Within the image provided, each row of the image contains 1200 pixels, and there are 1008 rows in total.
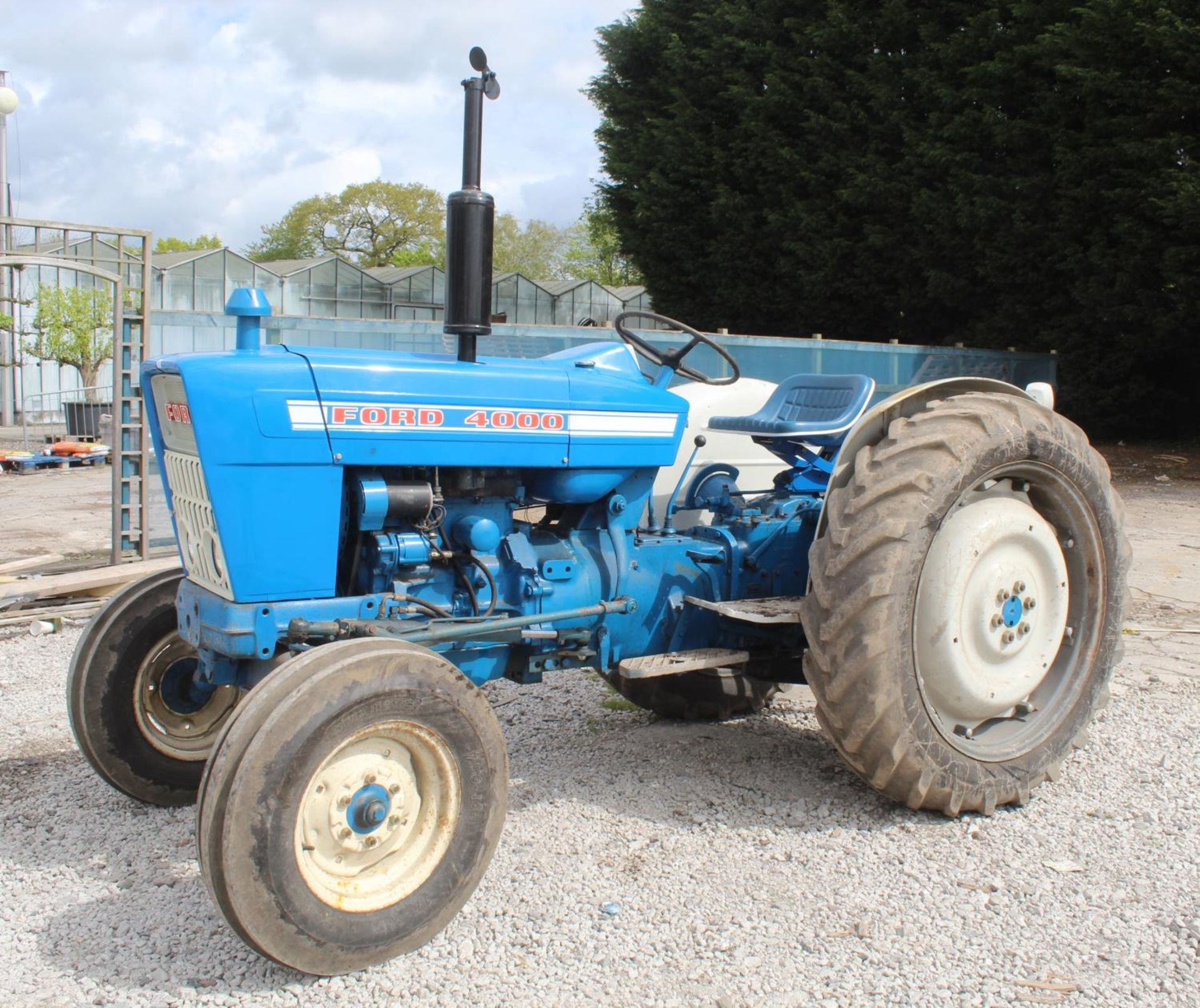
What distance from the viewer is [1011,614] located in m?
3.71

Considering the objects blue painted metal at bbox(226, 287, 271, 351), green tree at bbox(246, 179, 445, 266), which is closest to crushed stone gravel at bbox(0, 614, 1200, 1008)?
blue painted metal at bbox(226, 287, 271, 351)

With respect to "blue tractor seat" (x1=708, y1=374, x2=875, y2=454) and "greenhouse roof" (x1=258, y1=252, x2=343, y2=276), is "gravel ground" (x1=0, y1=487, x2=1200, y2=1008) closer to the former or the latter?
"blue tractor seat" (x1=708, y1=374, x2=875, y2=454)

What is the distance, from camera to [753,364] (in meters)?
13.6

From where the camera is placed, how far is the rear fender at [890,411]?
11.9ft

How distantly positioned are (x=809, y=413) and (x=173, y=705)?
250 centimetres

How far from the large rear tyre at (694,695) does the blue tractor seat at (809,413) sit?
3.09 feet

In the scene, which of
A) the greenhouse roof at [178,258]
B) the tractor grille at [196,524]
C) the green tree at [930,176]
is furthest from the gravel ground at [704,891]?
the greenhouse roof at [178,258]

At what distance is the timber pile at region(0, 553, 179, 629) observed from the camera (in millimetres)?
6297

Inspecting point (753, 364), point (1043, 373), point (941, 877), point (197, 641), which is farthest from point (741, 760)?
point (1043, 373)

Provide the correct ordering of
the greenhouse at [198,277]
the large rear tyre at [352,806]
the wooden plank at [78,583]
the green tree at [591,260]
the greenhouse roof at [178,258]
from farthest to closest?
the green tree at [591,260] → the greenhouse at [198,277] → the greenhouse roof at [178,258] → the wooden plank at [78,583] → the large rear tyre at [352,806]

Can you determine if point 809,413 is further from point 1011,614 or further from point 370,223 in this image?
point 370,223

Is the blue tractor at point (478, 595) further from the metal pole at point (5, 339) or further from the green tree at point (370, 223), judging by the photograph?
the green tree at point (370, 223)

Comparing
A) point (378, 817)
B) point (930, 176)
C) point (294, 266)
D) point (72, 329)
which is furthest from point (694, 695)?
point (294, 266)

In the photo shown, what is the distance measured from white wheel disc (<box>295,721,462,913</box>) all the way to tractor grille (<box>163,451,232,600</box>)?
649 millimetres
